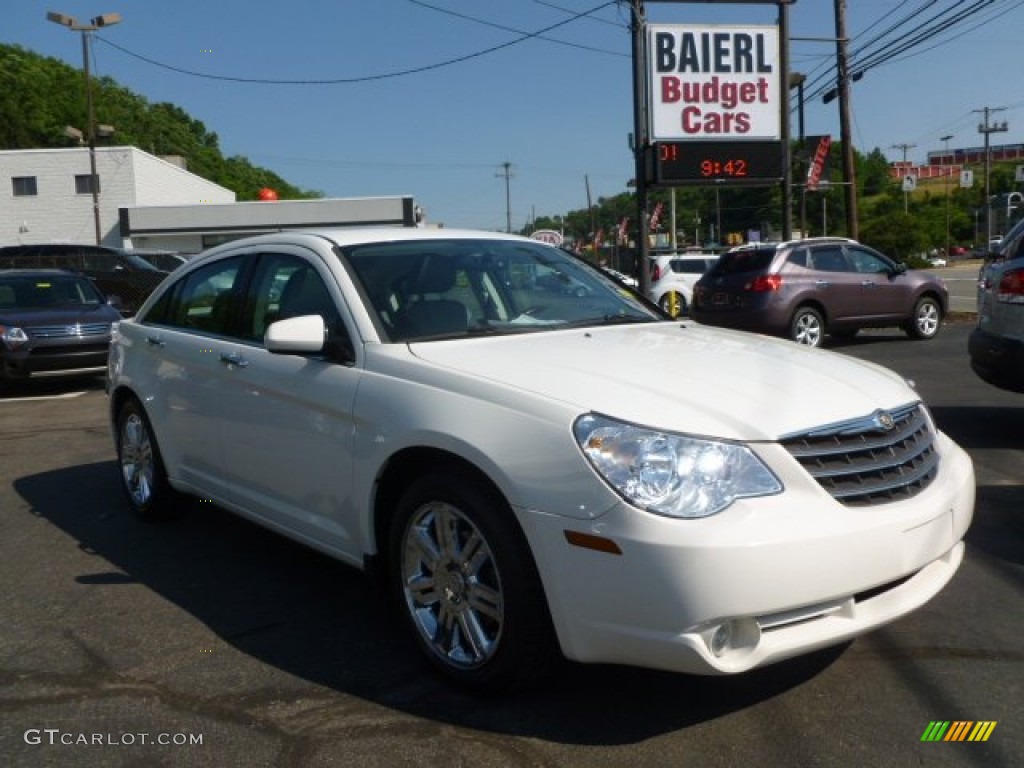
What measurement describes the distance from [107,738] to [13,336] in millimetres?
9702

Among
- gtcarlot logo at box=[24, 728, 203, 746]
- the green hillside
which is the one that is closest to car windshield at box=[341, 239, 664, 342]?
gtcarlot logo at box=[24, 728, 203, 746]

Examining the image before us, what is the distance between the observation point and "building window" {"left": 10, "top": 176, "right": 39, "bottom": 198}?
43656 mm

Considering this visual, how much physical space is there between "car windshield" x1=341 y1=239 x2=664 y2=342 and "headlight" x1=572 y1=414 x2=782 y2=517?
3.96 ft

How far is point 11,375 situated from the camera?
459 inches

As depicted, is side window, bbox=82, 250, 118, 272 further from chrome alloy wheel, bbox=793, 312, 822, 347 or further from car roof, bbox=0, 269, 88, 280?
chrome alloy wheel, bbox=793, 312, 822, 347

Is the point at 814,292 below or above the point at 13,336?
above

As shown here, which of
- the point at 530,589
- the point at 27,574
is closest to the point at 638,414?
the point at 530,589

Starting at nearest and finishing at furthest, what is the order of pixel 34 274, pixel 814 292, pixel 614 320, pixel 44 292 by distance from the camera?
pixel 614 320 < pixel 44 292 < pixel 34 274 < pixel 814 292

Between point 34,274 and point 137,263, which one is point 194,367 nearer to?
point 34,274

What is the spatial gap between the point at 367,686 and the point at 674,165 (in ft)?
47.3

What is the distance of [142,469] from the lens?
5.69 meters

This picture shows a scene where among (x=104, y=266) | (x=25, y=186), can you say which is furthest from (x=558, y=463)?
(x=25, y=186)

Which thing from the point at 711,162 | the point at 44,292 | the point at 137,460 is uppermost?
the point at 711,162

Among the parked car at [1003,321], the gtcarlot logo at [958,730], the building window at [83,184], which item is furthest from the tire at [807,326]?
the building window at [83,184]
